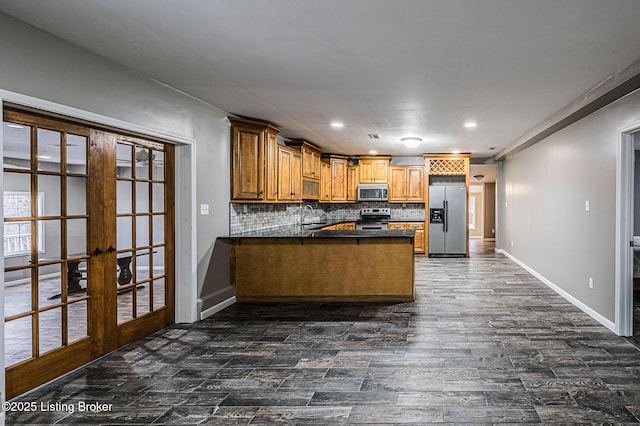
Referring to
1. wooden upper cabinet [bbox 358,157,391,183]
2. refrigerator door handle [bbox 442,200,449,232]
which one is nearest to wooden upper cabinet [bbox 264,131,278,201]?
wooden upper cabinet [bbox 358,157,391,183]

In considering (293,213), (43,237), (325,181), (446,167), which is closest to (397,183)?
(446,167)

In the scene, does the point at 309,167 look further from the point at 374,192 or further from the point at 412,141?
the point at 374,192

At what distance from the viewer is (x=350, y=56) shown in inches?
124

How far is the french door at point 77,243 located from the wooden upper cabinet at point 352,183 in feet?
19.1

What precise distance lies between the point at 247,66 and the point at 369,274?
301cm

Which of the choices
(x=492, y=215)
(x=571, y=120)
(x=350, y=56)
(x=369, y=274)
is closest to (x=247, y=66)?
(x=350, y=56)

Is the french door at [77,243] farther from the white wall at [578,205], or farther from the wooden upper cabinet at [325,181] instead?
the wooden upper cabinet at [325,181]

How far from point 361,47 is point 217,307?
3330 mm

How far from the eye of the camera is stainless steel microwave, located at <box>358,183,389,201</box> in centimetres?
961

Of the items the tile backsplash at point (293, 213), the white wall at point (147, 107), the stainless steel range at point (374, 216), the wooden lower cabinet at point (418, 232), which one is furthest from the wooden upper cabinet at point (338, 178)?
the white wall at point (147, 107)

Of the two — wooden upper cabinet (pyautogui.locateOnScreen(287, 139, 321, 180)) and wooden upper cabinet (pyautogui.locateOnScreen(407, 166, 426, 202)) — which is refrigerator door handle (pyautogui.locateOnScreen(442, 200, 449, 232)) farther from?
wooden upper cabinet (pyautogui.locateOnScreen(287, 139, 321, 180))

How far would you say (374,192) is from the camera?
961 centimetres

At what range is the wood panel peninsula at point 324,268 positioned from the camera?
5.32 meters

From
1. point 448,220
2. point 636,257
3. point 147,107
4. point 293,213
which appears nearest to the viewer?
point 147,107
